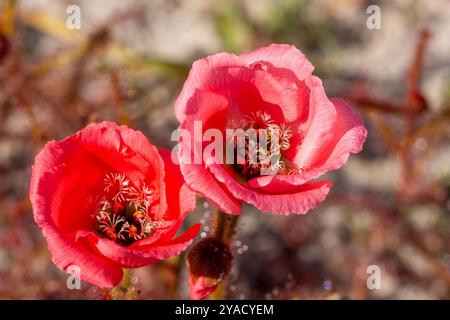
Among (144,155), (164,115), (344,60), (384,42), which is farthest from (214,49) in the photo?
(144,155)

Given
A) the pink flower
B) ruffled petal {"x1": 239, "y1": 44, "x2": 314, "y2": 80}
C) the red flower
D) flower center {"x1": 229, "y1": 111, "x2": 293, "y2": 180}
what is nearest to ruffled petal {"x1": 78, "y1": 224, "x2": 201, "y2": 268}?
the red flower

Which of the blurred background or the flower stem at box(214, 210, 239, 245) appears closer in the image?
the flower stem at box(214, 210, 239, 245)

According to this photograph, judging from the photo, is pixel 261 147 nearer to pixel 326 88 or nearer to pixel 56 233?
pixel 56 233

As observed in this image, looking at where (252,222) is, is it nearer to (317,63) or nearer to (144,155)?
(317,63)

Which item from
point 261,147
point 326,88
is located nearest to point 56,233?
point 261,147

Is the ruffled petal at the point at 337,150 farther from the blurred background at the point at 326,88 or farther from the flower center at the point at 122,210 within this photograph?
the blurred background at the point at 326,88

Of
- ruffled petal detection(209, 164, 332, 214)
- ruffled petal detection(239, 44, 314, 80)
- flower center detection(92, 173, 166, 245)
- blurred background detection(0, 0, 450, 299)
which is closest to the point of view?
ruffled petal detection(209, 164, 332, 214)

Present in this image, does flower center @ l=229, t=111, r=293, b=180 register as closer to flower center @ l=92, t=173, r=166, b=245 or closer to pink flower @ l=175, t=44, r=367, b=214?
pink flower @ l=175, t=44, r=367, b=214
